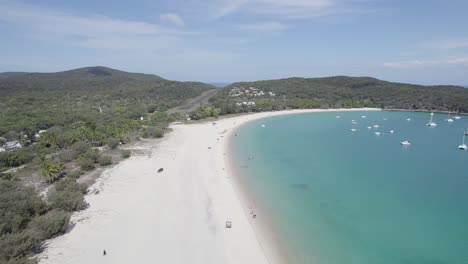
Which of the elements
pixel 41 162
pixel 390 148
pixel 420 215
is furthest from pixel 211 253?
pixel 390 148

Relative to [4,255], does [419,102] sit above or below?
above

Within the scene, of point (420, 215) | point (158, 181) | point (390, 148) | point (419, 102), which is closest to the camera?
point (420, 215)

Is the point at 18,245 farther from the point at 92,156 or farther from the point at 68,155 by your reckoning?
the point at 68,155

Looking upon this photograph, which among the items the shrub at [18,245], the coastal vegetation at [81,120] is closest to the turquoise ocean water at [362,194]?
the shrub at [18,245]

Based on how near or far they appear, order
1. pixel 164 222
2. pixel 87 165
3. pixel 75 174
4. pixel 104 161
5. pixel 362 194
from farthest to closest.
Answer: pixel 104 161, pixel 87 165, pixel 75 174, pixel 362 194, pixel 164 222

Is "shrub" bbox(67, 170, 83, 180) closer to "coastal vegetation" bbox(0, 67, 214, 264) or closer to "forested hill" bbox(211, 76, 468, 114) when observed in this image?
"coastal vegetation" bbox(0, 67, 214, 264)

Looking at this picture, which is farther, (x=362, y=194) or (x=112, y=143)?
(x=112, y=143)

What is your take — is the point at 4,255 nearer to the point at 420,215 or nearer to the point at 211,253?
the point at 211,253

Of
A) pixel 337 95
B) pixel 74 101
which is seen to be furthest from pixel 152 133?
pixel 337 95
